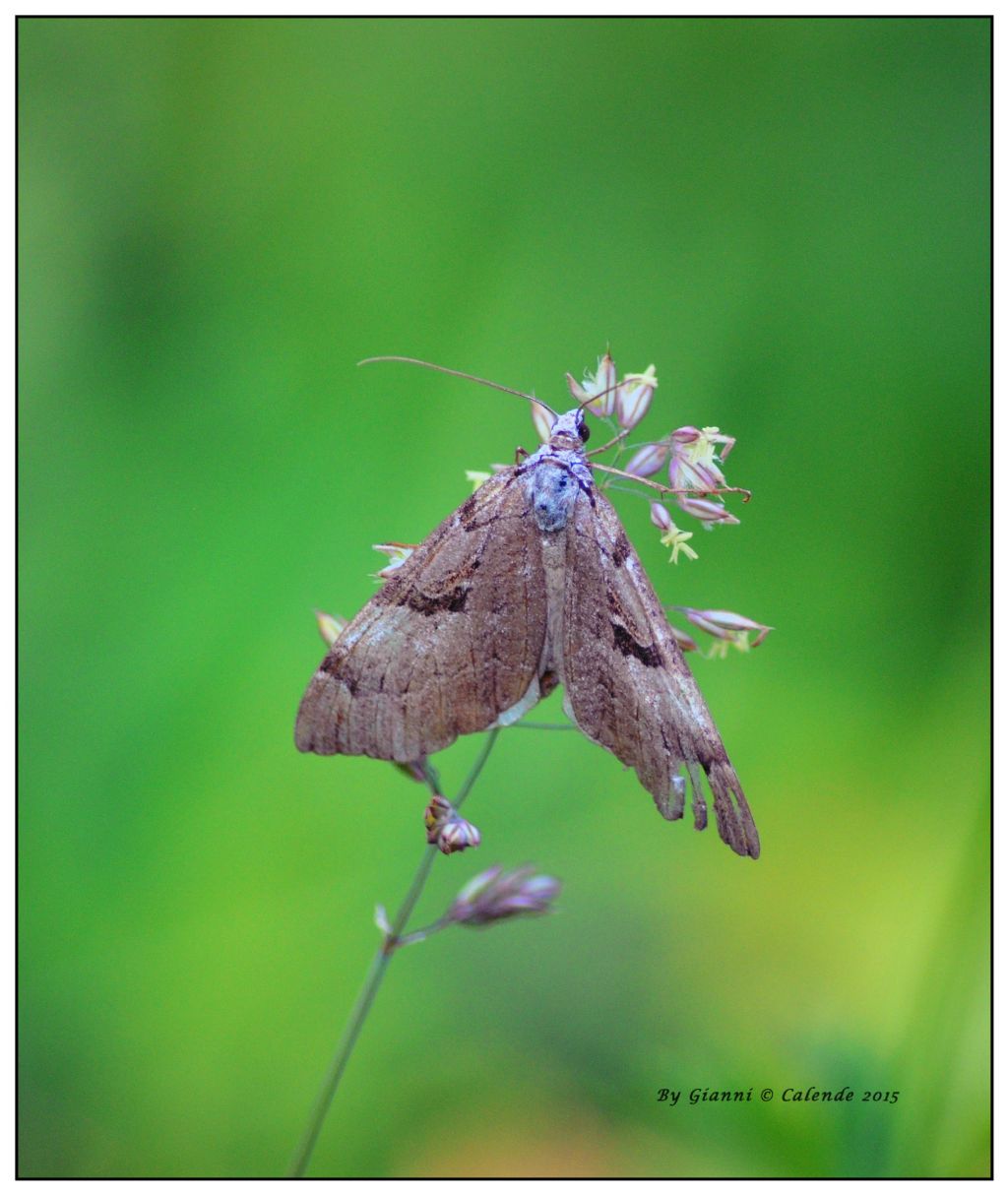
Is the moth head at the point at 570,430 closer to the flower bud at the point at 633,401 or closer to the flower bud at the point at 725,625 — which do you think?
the flower bud at the point at 633,401

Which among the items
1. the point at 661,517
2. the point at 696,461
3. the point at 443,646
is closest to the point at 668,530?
the point at 661,517

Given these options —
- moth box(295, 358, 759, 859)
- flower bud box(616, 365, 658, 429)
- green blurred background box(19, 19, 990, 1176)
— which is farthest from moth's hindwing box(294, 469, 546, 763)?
green blurred background box(19, 19, 990, 1176)

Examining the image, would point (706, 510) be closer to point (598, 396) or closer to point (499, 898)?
point (598, 396)

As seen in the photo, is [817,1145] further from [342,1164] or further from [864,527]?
[864,527]

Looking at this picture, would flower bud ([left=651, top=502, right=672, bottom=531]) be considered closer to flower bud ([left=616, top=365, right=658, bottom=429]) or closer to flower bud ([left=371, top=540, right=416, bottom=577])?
flower bud ([left=616, top=365, right=658, bottom=429])

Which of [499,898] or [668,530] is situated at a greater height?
[668,530]
